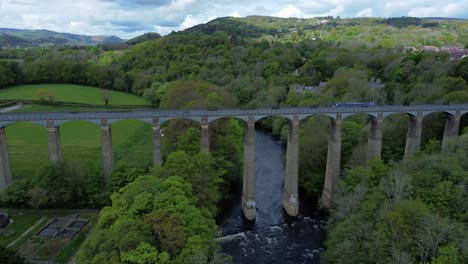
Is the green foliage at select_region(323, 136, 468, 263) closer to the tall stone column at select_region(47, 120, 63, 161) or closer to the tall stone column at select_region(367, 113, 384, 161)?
the tall stone column at select_region(367, 113, 384, 161)

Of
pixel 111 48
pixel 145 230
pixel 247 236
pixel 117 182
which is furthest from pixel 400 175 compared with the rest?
pixel 111 48

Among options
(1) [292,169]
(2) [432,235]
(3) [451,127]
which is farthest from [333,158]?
(2) [432,235]

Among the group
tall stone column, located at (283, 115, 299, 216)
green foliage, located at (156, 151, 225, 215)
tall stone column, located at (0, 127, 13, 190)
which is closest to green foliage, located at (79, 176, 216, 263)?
green foliage, located at (156, 151, 225, 215)

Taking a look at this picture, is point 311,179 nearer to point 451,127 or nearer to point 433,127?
point 433,127

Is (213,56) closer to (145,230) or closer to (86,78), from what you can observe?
(86,78)

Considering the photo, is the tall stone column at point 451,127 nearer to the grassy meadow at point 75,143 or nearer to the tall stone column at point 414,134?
the tall stone column at point 414,134

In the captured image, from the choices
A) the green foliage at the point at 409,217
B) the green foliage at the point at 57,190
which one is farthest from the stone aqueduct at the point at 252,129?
the green foliage at the point at 409,217

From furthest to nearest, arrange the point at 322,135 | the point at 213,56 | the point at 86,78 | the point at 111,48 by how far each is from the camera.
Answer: the point at 111,48, the point at 213,56, the point at 86,78, the point at 322,135

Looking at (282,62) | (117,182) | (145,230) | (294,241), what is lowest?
(294,241)
